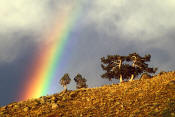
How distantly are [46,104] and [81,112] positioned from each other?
7.43m

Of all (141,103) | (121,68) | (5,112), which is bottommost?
(141,103)

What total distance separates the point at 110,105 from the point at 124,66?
36.4 m

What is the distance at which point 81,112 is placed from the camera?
26953 mm

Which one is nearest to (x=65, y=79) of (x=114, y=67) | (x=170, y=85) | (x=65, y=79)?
(x=65, y=79)

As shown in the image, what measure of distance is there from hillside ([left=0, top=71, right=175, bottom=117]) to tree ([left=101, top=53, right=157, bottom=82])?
91.4 ft

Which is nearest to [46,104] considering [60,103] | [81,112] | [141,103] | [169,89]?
[60,103]

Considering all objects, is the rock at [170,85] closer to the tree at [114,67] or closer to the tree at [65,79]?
the tree at [114,67]

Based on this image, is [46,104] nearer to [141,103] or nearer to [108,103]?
[108,103]

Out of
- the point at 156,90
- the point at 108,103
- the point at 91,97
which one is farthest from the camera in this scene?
the point at 91,97

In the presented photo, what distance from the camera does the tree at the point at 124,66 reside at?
2512 inches

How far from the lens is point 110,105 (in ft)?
92.2

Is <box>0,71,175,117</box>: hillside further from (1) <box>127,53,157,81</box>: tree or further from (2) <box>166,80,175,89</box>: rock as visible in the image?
(1) <box>127,53,157,81</box>: tree

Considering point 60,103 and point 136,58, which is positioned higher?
point 136,58

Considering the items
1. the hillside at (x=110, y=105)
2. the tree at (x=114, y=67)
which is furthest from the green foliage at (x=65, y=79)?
the hillside at (x=110, y=105)
